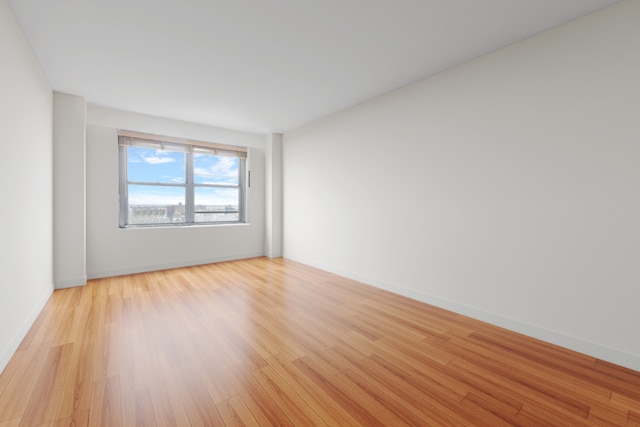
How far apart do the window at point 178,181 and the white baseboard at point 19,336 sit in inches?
74.6

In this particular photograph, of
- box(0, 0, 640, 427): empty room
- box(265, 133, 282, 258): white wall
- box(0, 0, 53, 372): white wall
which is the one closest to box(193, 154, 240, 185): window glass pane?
box(265, 133, 282, 258): white wall

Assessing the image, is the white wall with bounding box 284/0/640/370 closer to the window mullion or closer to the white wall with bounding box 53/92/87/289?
the window mullion

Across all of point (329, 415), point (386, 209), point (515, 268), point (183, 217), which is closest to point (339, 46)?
point (386, 209)

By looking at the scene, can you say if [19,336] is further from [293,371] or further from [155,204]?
[155,204]

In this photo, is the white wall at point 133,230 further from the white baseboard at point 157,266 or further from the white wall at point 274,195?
the white wall at point 274,195

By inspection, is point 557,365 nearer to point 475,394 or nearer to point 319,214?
point 475,394

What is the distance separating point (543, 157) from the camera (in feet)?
7.47

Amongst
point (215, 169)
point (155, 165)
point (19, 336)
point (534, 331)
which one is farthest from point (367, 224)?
point (155, 165)

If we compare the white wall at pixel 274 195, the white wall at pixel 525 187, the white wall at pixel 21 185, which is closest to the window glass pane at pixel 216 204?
the white wall at pixel 274 195

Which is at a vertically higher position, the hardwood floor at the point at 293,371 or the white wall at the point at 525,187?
the white wall at the point at 525,187

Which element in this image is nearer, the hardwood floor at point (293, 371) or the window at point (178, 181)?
the hardwood floor at point (293, 371)

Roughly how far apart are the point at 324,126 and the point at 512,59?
268 cm

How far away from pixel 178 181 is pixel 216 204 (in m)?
0.81

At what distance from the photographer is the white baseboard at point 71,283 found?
3527 mm
